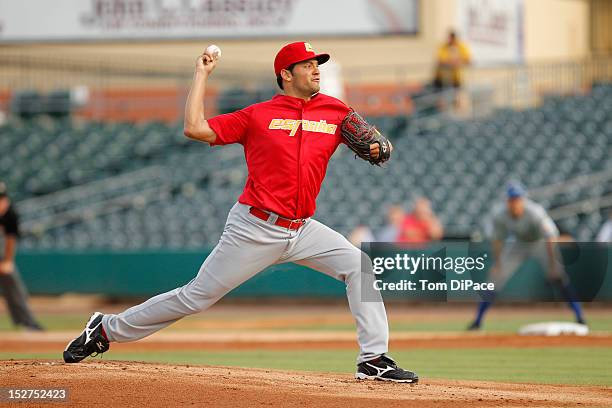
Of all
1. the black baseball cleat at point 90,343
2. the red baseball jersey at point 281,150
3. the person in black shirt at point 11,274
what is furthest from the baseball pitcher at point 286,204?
the person in black shirt at point 11,274

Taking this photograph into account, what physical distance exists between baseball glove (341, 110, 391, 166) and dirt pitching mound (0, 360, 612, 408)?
1457 millimetres

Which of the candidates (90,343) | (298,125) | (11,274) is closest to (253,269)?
(298,125)

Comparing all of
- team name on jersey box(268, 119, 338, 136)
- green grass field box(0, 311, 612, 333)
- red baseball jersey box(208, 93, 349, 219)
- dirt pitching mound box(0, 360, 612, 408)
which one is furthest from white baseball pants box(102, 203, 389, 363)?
green grass field box(0, 311, 612, 333)

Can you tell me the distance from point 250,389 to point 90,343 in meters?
1.20

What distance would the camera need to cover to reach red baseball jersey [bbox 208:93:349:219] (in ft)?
24.0

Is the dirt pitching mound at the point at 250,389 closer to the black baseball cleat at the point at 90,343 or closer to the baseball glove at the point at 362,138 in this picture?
the black baseball cleat at the point at 90,343

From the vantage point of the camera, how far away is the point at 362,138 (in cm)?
744

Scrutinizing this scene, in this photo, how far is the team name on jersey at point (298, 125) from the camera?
7.38 meters

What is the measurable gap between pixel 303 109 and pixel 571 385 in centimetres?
277

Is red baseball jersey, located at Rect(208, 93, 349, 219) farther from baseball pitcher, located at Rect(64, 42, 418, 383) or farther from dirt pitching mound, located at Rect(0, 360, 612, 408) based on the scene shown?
dirt pitching mound, located at Rect(0, 360, 612, 408)

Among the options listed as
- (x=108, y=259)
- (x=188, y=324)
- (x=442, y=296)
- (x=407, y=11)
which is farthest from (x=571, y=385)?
(x=407, y=11)

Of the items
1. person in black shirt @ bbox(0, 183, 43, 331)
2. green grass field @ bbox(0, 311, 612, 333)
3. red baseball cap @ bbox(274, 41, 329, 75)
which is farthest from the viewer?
green grass field @ bbox(0, 311, 612, 333)

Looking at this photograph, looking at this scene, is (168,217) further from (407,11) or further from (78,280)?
(407,11)

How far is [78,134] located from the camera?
84.4 ft
